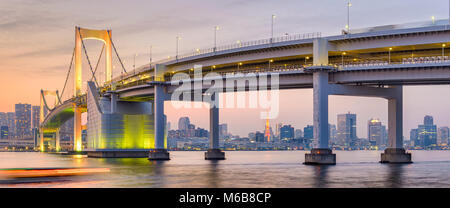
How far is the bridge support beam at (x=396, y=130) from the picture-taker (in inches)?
2923

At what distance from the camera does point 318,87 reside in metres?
62.5

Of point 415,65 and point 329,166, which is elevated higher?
point 415,65

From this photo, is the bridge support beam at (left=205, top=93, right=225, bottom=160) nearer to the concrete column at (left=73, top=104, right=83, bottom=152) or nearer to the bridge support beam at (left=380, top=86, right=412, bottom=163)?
the bridge support beam at (left=380, top=86, right=412, bottom=163)

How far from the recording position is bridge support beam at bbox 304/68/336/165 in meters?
62.6

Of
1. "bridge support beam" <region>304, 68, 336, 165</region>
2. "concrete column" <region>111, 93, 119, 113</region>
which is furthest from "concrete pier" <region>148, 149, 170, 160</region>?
"bridge support beam" <region>304, 68, 336, 165</region>

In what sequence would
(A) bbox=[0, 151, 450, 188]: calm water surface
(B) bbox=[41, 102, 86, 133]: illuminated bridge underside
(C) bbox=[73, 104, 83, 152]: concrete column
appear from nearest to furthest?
(A) bbox=[0, 151, 450, 188]: calm water surface < (C) bbox=[73, 104, 83, 152]: concrete column < (B) bbox=[41, 102, 86, 133]: illuminated bridge underside

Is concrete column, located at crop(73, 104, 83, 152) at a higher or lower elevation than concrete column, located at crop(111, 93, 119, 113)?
→ lower

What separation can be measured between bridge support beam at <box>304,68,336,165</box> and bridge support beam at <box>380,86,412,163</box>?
49.0 ft

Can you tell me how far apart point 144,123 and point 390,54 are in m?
57.7

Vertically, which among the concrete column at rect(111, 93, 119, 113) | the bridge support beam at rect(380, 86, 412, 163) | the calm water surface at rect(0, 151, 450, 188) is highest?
the concrete column at rect(111, 93, 119, 113)

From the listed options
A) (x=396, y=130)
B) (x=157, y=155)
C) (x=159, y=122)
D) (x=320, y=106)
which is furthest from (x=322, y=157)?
(x=157, y=155)

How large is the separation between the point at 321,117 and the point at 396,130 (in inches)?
640
